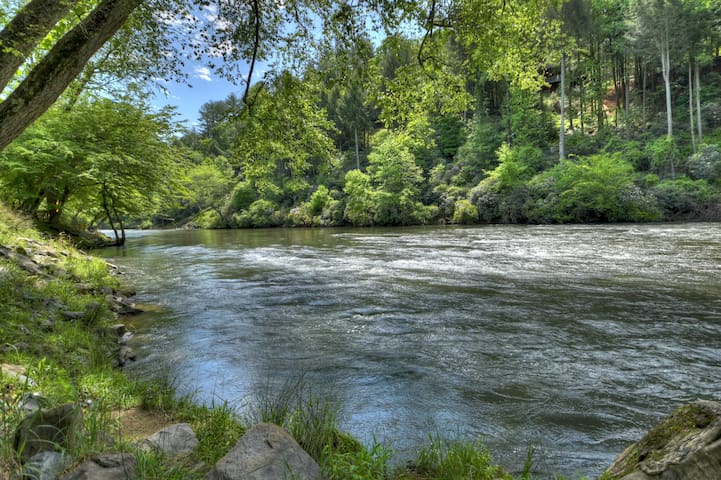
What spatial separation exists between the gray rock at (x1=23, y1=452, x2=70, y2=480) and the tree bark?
13.4 ft

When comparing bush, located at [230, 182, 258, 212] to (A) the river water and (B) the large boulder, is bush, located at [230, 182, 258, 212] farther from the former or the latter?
(B) the large boulder

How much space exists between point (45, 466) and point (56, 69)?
451cm

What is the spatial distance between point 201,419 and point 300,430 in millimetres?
986

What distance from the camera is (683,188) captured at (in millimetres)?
24922

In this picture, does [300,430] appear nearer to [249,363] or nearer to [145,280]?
[249,363]

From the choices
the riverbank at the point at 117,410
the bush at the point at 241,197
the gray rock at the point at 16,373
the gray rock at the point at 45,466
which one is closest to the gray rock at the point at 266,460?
the riverbank at the point at 117,410

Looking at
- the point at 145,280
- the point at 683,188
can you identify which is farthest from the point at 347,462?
the point at 683,188

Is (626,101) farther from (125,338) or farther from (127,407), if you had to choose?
(127,407)

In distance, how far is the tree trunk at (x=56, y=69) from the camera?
4.30 metres

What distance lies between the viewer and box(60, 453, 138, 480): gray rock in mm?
1766

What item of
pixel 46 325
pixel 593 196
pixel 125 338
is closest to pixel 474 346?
pixel 125 338

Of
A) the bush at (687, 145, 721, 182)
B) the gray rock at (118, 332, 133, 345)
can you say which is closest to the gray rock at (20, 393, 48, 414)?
the gray rock at (118, 332, 133, 345)

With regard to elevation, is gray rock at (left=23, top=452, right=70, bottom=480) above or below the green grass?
above

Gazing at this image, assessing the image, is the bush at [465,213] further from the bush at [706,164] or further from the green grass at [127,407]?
the green grass at [127,407]
